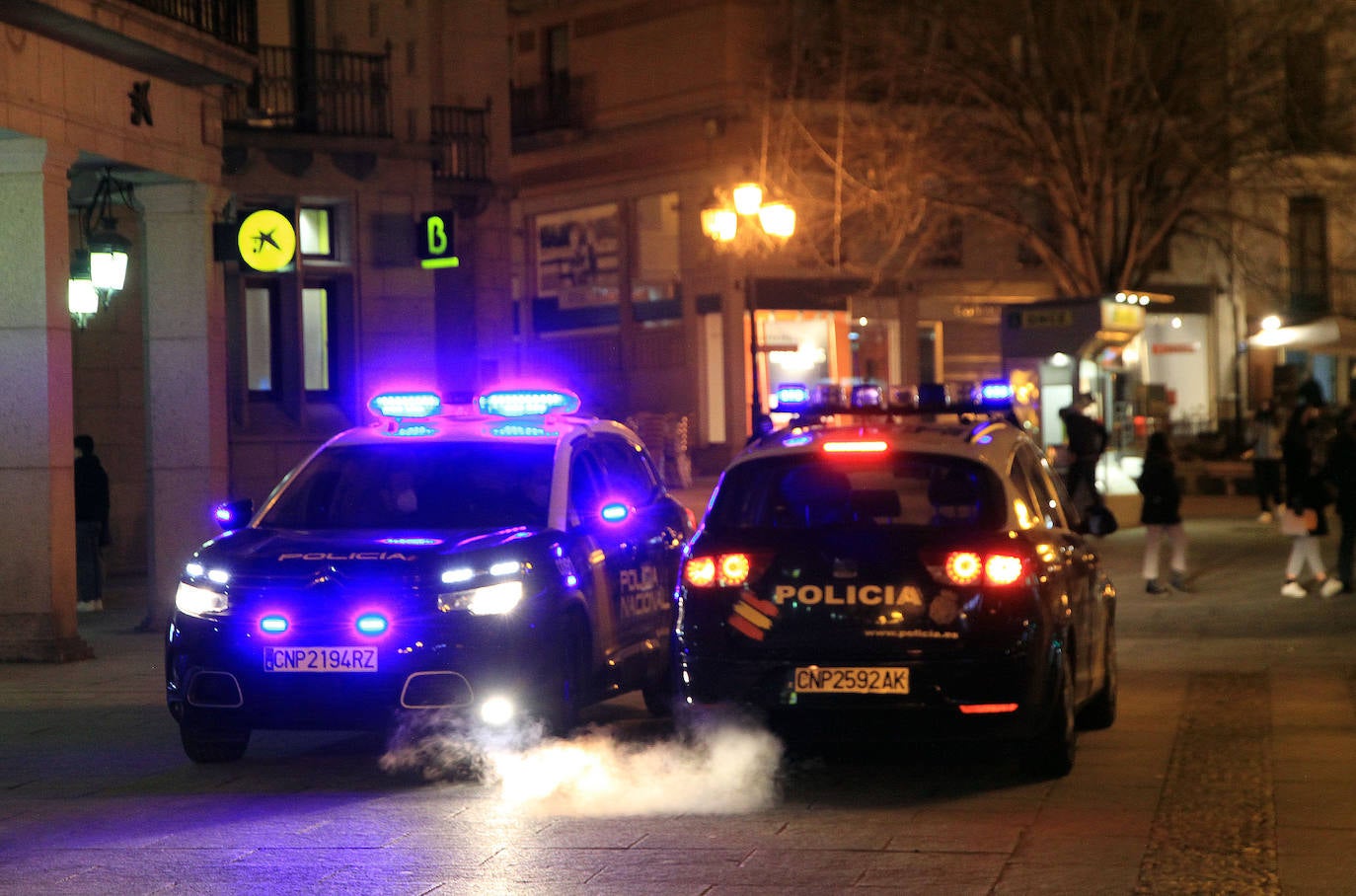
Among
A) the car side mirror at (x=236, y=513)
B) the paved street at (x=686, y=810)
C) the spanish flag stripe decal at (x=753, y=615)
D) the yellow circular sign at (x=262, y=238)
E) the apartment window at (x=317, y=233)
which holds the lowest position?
the paved street at (x=686, y=810)

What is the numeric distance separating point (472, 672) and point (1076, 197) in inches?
998

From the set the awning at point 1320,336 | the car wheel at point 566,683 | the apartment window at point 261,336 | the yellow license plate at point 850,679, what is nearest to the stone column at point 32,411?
the car wheel at point 566,683

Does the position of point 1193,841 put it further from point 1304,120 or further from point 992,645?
point 1304,120

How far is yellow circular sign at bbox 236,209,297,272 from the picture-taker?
17378 millimetres

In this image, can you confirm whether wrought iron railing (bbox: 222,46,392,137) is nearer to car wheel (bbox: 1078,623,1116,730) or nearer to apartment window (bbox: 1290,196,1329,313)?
car wheel (bbox: 1078,623,1116,730)

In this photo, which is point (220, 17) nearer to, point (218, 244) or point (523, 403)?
point (218, 244)

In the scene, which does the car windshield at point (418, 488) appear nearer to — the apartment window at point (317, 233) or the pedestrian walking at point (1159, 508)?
the pedestrian walking at point (1159, 508)

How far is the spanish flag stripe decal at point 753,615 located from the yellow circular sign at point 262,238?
9385 millimetres

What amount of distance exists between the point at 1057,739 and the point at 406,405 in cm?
434

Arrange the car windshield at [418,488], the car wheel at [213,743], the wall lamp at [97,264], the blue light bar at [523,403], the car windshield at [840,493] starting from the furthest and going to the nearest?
the wall lamp at [97,264], the blue light bar at [523,403], the car windshield at [418,488], the car wheel at [213,743], the car windshield at [840,493]

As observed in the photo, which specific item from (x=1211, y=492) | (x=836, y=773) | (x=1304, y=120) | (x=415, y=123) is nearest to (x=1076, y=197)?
(x=1304, y=120)

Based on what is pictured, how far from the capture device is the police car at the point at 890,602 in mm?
8703

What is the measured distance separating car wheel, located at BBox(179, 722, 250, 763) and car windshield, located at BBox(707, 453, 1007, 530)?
8.65 ft

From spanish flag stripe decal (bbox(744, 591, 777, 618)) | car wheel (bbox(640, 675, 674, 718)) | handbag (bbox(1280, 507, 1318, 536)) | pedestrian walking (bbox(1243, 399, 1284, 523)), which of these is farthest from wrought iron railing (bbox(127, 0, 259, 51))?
pedestrian walking (bbox(1243, 399, 1284, 523))
